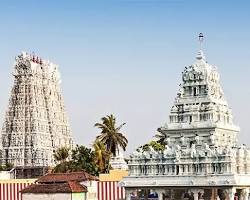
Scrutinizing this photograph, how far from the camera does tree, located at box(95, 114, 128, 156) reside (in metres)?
76.5

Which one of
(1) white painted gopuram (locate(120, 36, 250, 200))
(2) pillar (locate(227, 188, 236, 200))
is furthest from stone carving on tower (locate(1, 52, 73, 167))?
(2) pillar (locate(227, 188, 236, 200))

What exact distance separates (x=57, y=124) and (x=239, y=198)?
60324 millimetres

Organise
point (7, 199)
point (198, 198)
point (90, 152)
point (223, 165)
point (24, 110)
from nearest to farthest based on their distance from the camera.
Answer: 1. point (223, 165)
2. point (198, 198)
3. point (7, 199)
4. point (90, 152)
5. point (24, 110)

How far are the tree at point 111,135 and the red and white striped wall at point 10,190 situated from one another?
63.1ft

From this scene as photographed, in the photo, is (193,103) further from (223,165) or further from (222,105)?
(223,165)

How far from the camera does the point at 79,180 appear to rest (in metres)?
53.0

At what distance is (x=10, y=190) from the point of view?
190ft

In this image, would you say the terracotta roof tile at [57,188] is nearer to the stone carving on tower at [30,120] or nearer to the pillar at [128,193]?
the pillar at [128,193]

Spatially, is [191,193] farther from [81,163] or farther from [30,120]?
[30,120]

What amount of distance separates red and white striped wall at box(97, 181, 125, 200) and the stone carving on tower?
1731 inches

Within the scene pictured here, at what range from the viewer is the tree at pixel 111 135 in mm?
76500

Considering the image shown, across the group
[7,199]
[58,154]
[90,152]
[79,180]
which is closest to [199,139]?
[79,180]

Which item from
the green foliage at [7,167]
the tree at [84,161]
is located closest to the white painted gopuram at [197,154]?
the tree at [84,161]

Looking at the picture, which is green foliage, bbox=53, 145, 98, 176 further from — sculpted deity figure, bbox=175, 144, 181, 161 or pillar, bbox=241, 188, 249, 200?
pillar, bbox=241, 188, 249, 200
